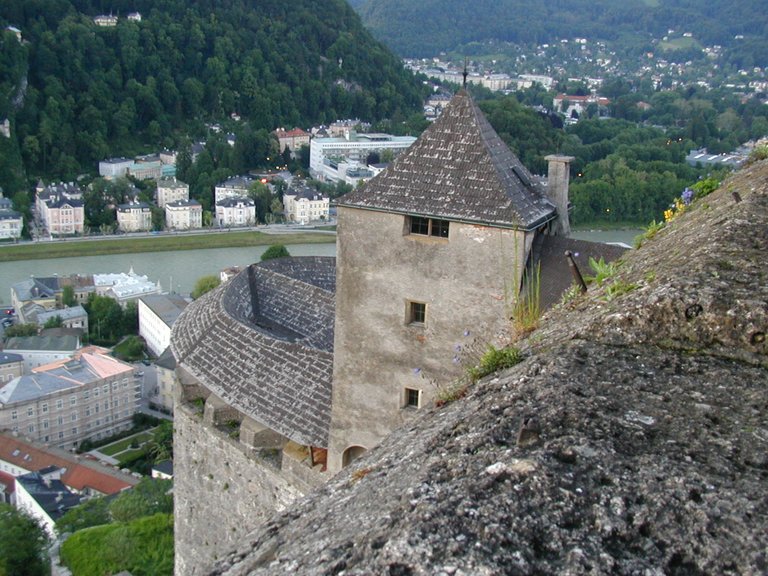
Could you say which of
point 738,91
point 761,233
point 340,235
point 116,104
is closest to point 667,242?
point 761,233

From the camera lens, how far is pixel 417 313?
30.3 feet

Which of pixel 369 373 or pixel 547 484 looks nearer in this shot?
pixel 547 484

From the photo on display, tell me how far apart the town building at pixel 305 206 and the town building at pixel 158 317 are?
74.4ft

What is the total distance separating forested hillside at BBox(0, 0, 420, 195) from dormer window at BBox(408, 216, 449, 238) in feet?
226

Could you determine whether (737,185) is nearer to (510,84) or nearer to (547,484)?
(547,484)

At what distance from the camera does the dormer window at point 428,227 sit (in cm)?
891

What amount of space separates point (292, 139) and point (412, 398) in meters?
82.7

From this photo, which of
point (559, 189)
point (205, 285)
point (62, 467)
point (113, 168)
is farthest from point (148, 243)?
point (559, 189)

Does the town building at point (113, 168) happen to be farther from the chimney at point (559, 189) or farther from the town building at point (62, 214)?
the chimney at point (559, 189)

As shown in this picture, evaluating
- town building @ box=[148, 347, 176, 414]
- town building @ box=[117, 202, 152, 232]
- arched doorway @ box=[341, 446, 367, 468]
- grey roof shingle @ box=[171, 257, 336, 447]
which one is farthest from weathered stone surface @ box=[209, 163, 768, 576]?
town building @ box=[117, 202, 152, 232]

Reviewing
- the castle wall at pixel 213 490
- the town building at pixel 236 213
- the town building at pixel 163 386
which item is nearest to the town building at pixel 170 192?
the town building at pixel 236 213

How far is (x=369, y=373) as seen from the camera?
958 cm

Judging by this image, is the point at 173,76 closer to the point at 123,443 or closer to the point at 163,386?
the point at 163,386

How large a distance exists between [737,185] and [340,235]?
165 inches
